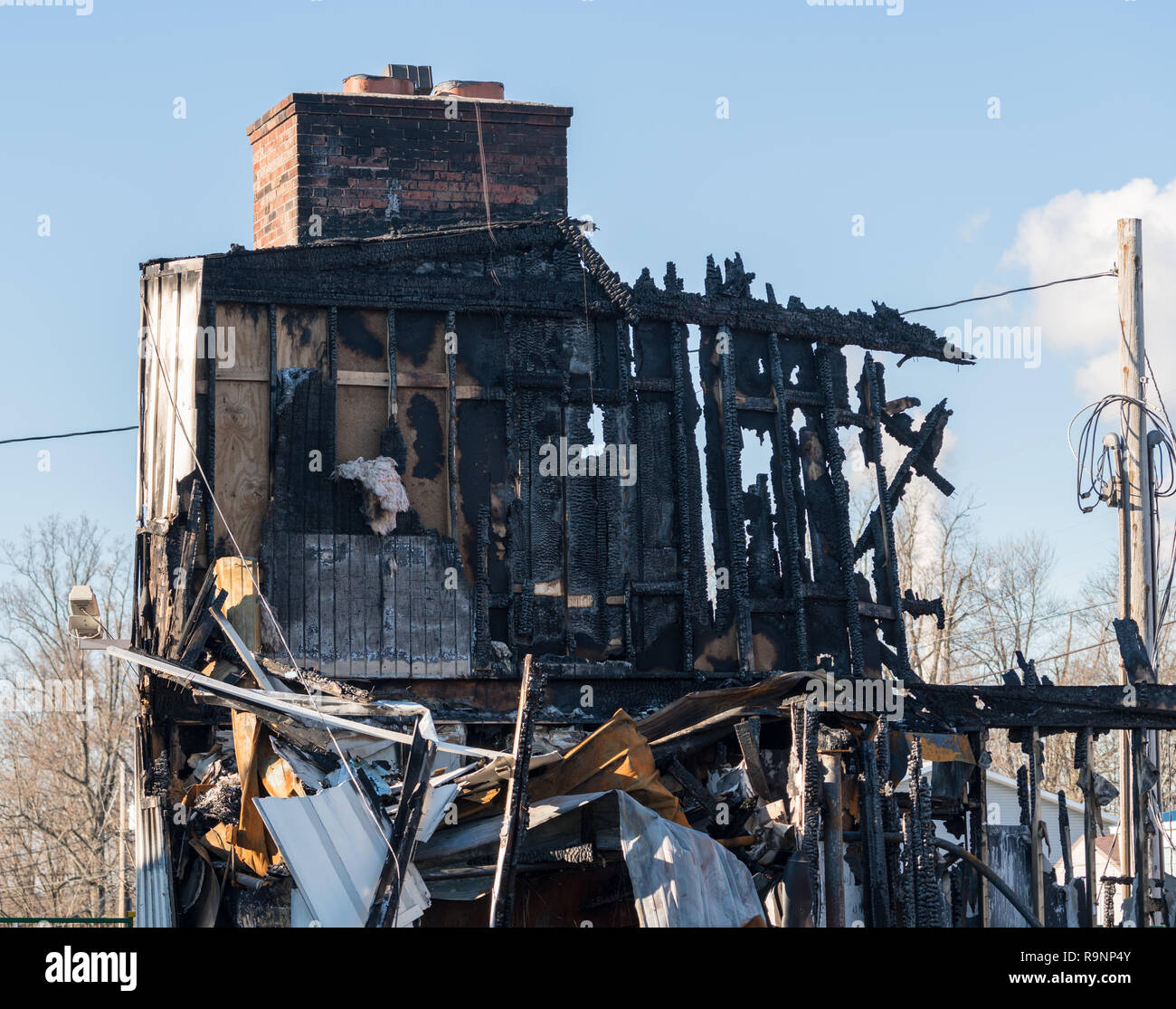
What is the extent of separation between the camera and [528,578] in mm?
14141

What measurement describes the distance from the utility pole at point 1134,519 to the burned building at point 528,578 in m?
2.47

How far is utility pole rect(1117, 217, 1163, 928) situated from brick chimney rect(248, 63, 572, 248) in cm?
700

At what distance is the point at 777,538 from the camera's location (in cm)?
1523

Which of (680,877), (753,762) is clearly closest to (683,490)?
(753,762)

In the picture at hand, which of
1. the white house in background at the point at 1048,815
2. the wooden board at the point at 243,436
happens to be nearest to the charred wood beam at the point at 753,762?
the wooden board at the point at 243,436

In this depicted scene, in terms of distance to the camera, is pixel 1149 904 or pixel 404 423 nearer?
pixel 404 423

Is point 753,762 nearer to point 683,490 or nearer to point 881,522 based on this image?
point 683,490

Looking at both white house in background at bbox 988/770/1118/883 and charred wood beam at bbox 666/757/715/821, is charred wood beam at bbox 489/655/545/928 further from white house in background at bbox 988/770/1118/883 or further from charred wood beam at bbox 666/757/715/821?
white house in background at bbox 988/770/1118/883

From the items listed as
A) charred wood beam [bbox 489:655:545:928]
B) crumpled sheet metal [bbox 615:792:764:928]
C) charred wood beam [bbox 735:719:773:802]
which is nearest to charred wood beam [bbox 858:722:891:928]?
charred wood beam [bbox 735:719:773:802]

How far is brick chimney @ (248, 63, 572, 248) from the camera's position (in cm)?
1717
